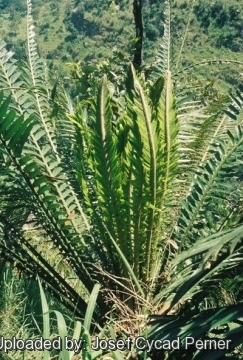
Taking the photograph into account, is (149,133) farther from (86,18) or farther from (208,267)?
(86,18)

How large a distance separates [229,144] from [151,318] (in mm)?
819

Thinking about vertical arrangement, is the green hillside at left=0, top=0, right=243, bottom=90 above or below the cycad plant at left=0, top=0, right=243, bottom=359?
above

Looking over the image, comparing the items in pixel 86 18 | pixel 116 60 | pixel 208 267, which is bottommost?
pixel 208 267

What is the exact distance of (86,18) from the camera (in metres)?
54.4

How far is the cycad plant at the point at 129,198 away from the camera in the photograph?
1.78 meters

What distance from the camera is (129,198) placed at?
2.02m

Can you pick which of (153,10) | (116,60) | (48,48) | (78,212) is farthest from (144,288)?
(48,48)

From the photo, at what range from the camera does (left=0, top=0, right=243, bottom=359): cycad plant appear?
178cm

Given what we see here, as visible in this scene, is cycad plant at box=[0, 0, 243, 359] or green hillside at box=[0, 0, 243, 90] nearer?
cycad plant at box=[0, 0, 243, 359]

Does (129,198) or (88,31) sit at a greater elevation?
(88,31)

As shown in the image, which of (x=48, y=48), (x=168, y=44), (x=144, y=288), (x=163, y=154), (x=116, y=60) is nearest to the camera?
(x=163, y=154)

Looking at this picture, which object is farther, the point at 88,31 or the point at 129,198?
the point at 88,31

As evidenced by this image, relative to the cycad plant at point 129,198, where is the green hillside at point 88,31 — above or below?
above

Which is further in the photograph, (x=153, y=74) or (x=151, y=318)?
(x=153, y=74)
